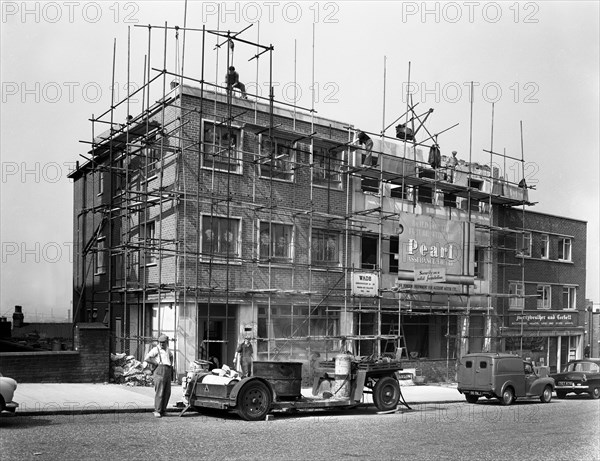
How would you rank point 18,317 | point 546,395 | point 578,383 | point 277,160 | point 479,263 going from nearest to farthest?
point 546,395
point 277,160
point 578,383
point 479,263
point 18,317

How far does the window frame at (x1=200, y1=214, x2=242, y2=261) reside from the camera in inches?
969

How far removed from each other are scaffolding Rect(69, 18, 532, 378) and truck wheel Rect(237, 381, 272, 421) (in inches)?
308

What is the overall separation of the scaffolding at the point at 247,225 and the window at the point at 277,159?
5 centimetres

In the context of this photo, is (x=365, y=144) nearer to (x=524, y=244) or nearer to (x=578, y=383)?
(x=524, y=244)

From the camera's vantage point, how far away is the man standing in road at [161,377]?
16.2m

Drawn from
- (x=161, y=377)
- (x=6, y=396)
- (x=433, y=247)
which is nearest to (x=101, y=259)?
(x=433, y=247)

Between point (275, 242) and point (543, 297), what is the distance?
1627 cm

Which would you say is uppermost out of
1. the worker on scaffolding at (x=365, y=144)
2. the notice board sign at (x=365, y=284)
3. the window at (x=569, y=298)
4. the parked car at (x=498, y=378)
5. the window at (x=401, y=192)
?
the worker on scaffolding at (x=365, y=144)

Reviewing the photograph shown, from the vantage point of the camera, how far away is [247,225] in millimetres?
25719

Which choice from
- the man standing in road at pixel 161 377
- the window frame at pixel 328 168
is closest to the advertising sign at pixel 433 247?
the window frame at pixel 328 168

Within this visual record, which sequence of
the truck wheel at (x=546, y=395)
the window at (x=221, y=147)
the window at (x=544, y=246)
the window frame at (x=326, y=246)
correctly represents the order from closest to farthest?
the truck wheel at (x=546, y=395) → the window at (x=221, y=147) → the window frame at (x=326, y=246) → the window at (x=544, y=246)

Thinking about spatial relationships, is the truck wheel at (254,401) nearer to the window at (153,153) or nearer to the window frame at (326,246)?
the window at (153,153)

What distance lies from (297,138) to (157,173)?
16.5ft

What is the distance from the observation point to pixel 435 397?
79.9 feet
